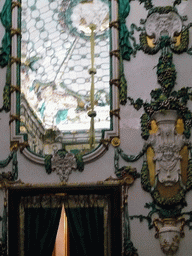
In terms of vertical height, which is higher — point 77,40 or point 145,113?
point 77,40

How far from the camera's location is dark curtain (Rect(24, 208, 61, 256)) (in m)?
12.8

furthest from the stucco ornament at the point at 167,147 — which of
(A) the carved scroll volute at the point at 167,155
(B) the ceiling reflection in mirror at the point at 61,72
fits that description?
(B) the ceiling reflection in mirror at the point at 61,72

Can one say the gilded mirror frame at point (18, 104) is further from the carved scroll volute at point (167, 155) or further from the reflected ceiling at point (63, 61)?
the carved scroll volute at point (167, 155)

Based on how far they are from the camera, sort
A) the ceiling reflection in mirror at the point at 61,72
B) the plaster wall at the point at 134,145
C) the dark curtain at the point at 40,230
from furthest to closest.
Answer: the ceiling reflection in mirror at the point at 61,72 < the dark curtain at the point at 40,230 < the plaster wall at the point at 134,145

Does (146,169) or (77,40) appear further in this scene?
(77,40)

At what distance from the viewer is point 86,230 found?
41.8ft

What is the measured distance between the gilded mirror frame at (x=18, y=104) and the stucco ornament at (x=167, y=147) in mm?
696

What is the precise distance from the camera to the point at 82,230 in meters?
12.8

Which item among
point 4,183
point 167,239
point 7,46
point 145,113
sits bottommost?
point 167,239

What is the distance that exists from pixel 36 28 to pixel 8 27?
0.51 meters

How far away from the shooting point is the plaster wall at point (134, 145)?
41.2ft

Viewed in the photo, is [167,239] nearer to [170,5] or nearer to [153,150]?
[153,150]

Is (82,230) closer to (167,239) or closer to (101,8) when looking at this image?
(167,239)

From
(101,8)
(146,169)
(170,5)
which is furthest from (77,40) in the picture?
(146,169)
